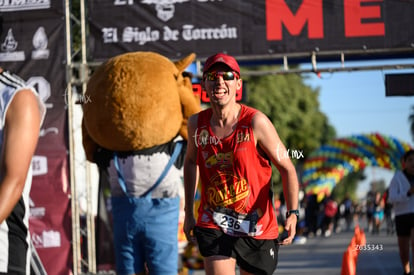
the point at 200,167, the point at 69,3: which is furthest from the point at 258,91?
the point at 200,167

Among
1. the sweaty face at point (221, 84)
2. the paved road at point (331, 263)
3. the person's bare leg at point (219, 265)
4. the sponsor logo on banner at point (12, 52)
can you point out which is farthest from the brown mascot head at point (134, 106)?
the paved road at point (331, 263)

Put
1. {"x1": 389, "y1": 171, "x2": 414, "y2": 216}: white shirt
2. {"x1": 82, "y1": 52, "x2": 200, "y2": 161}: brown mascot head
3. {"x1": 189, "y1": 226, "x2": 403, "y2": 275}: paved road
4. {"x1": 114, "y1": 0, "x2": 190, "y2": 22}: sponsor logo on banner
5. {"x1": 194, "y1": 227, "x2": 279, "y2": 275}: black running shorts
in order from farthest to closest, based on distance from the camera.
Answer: {"x1": 189, "y1": 226, "x2": 403, "y2": 275}: paved road → {"x1": 114, "y1": 0, "x2": 190, "y2": 22}: sponsor logo on banner → {"x1": 389, "y1": 171, "x2": 414, "y2": 216}: white shirt → {"x1": 82, "y1": 52, "x2": 200, "y2": 161}: brown mascot head → {"x1": 194, "y1": 227, "x2": 279, "y2": 275}: black running shorts

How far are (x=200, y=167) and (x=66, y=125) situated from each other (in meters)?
5.83

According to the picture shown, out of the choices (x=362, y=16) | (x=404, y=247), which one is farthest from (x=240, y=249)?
(x=362, y=16)

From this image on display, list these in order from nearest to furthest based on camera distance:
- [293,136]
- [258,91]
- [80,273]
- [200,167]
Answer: [200,167] → [80,273] → [258,91] → [293,136]

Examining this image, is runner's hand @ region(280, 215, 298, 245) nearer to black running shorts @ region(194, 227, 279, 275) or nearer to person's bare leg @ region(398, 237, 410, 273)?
black running shorts @ region(194, 227, 279, 275)

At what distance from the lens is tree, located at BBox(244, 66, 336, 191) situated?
43.0 meters

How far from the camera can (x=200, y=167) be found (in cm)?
537

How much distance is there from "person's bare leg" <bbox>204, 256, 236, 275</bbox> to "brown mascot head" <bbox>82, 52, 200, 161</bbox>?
194 cm

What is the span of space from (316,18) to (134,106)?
13.7ft

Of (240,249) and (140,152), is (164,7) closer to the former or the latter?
(140,152)

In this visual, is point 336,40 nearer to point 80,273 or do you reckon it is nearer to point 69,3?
point 69,3

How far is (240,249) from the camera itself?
5.23m

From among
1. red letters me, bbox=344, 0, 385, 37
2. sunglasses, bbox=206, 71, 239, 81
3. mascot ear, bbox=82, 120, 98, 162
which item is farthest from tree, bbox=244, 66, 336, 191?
sunglasses, bbox=206, 71, 239, 81
